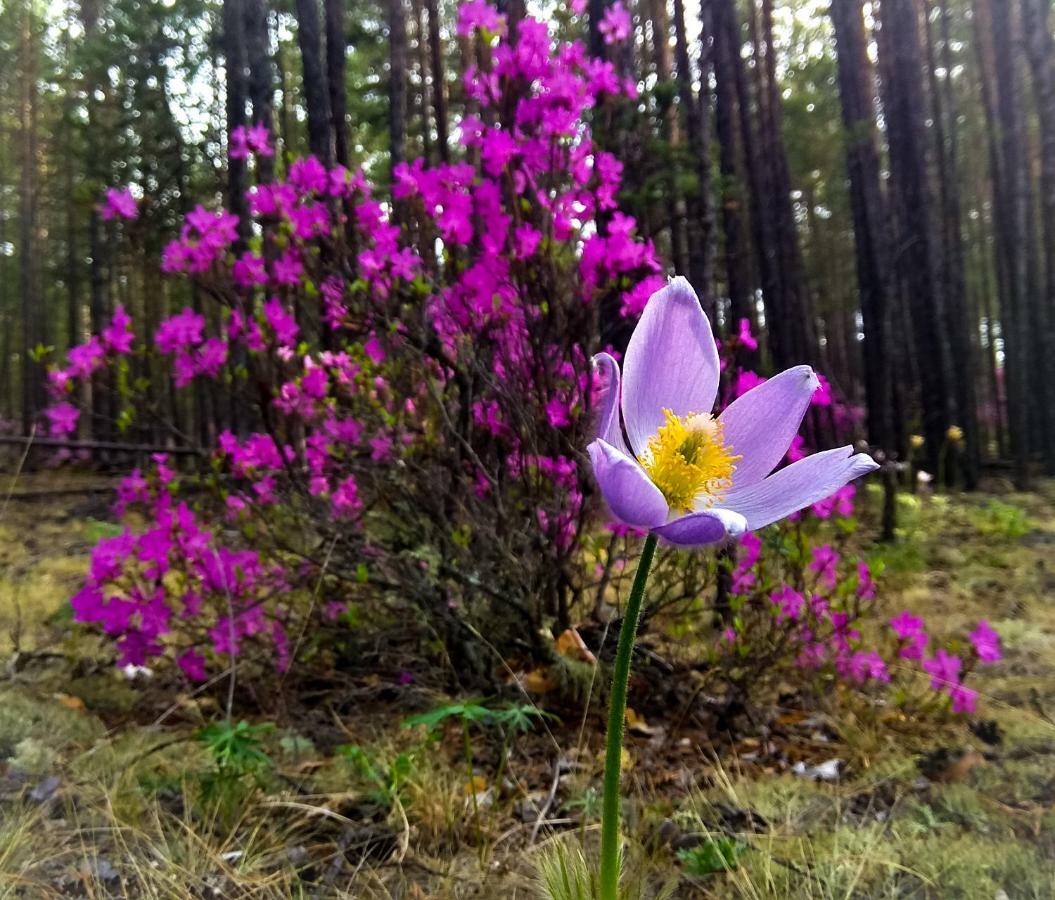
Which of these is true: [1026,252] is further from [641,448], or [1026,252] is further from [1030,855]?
[641,448]

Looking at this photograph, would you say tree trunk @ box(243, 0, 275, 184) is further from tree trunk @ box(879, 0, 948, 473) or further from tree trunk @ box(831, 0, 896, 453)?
tree trunk @ box(879, 0, 948, 473)

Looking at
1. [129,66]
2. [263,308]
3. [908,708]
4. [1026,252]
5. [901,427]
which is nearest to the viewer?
[908,708]

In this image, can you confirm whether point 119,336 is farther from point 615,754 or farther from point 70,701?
point 615,754

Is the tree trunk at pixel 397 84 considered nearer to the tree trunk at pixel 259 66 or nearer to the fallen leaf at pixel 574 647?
the tree trunk at pixel 259 66

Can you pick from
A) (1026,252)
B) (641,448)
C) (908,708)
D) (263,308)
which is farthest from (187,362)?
(1026,252)

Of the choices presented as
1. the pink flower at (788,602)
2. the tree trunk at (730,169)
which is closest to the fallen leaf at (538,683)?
the pink flower at (788,602)
